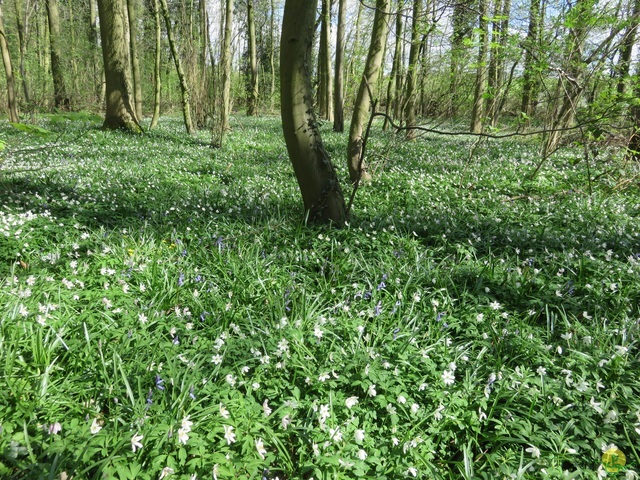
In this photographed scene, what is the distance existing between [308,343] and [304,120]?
2.69 metres

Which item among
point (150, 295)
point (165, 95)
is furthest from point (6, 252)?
point (165, 95)

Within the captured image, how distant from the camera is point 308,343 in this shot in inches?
100

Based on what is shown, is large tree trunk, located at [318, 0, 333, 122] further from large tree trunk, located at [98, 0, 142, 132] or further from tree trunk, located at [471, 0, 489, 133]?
large tree trunk, located at [98, 0, 142, 132]

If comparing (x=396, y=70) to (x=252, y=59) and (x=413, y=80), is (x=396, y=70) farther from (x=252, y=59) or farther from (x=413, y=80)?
(x=252, y=59)

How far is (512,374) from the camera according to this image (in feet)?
7.57

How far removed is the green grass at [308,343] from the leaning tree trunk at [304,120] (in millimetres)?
393

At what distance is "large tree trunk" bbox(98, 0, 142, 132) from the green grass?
7.64 m

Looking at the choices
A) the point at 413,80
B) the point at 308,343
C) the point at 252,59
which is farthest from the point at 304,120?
the point at 252,59

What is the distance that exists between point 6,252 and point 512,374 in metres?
4.23

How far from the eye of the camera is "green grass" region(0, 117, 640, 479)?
1783mm

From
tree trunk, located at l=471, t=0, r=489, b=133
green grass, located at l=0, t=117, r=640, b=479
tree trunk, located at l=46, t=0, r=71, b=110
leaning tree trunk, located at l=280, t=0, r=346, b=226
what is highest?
tree trunk, located at l=46, t=0, r=71, b=110

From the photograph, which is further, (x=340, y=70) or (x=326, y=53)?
(x=326, y=53)

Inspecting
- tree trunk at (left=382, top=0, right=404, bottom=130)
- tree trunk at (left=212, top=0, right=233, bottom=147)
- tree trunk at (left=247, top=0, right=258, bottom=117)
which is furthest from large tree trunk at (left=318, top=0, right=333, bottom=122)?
tree trunk at (left=382, top=0, right=404, bottom=130)

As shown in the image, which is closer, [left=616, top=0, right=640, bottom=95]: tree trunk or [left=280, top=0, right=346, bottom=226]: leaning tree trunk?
[left=280, top=0, right=346, bottom=226]: leaning tree trunk
